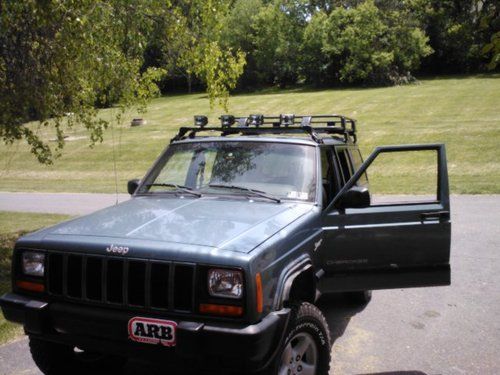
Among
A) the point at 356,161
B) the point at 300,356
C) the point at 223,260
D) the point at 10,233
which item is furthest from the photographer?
the point at 10,233

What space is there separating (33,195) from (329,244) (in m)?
15.0

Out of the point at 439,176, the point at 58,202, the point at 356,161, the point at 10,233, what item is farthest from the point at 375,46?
the point at 439,176

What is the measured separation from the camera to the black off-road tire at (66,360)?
3959 millimetres

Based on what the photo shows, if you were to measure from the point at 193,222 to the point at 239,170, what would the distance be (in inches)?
42.7

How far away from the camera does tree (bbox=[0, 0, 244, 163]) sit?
7.32 metres

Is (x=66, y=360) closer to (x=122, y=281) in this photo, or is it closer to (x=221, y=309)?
(x=122, y=281)

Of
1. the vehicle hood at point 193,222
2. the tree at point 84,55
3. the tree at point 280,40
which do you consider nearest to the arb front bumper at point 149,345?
the vehicle hood at point 193,222

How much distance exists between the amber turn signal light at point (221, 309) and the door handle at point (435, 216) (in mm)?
2025

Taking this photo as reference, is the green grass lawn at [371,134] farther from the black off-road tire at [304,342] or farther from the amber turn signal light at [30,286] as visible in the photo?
the black off-road tire at [304,342]

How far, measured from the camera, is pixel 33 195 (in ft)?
57.0

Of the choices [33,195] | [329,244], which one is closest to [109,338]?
[329,244]

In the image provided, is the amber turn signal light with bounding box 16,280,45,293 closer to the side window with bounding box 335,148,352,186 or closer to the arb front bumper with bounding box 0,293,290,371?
the arb front bumper with bounding box 0,293,290,371

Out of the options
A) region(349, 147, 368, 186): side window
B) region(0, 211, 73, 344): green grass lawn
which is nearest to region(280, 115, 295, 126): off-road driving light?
region(349, 147, 368, 186): side window

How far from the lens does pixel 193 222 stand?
378 centimetres
